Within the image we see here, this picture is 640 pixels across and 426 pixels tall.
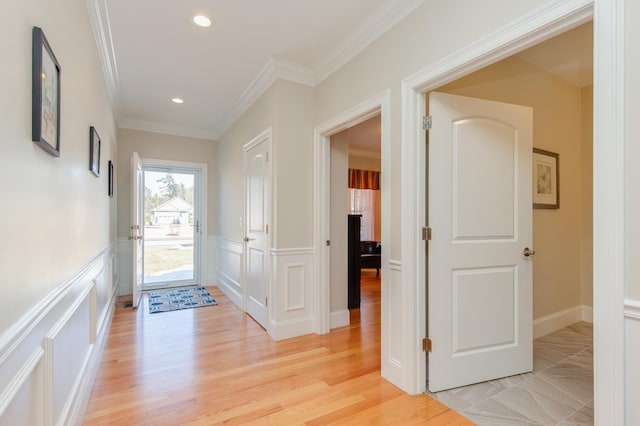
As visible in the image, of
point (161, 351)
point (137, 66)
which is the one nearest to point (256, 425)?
point (161, 351)

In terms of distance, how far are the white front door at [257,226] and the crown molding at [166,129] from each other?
1.81 metres

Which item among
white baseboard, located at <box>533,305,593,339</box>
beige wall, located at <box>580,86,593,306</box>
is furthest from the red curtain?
white baseboard, located at <box>533,305,593,339</box>

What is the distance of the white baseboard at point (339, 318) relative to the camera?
3355 millimetres

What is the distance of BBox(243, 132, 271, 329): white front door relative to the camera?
333 cm

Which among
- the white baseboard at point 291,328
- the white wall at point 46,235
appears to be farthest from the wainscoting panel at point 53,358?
the white baseboard at point 291,328

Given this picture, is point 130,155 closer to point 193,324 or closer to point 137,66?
point 137,66

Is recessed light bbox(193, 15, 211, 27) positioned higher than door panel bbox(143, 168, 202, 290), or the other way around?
recessed light bbox(193, 15, 211, 27)

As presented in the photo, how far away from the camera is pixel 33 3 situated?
114cm

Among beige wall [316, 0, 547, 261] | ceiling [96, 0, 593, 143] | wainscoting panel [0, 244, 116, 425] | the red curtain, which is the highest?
ceiling [96, 0, 593, 143]

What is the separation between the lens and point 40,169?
1.23 metres

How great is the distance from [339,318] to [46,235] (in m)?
2.72

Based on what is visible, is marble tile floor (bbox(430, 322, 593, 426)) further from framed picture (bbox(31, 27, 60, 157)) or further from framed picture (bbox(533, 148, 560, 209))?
framed picture (bbox(31, 27, 60, 157))

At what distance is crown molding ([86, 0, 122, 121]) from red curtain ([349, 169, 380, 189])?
14.7 ft
